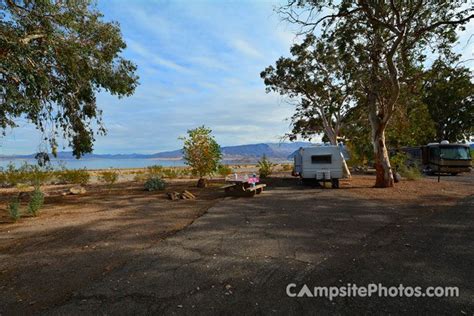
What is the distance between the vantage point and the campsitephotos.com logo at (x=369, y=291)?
3.41 meters

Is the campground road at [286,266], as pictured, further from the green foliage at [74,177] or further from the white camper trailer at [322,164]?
the green foliage at [74,177]

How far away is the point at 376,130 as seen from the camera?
13.7 meters

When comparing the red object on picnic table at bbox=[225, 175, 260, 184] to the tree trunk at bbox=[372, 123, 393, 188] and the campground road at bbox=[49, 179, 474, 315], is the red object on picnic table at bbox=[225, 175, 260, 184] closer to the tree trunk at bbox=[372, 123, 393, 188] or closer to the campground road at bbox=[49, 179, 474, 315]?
the campground road at bbox=[49, 179, 474, 315]

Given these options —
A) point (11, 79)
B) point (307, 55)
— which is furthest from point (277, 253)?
point (307, 55)

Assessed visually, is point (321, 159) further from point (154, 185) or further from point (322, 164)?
point (154, 185)

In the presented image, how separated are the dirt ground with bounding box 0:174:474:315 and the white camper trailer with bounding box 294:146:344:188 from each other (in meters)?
5.37

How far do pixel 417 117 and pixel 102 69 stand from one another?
79.9 ft

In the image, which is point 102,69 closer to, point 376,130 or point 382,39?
point 382,39

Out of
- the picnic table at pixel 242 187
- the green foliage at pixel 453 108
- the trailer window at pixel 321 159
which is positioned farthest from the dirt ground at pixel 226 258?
the green foliage at pixel 453 108

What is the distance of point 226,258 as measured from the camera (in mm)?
4668

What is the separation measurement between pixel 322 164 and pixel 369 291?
1098cm

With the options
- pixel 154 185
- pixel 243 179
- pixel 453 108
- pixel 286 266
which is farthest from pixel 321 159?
pixel 453 108

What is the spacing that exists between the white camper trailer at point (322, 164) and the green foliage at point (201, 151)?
4.63 metres

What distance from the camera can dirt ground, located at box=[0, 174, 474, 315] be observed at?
3.29 meters
